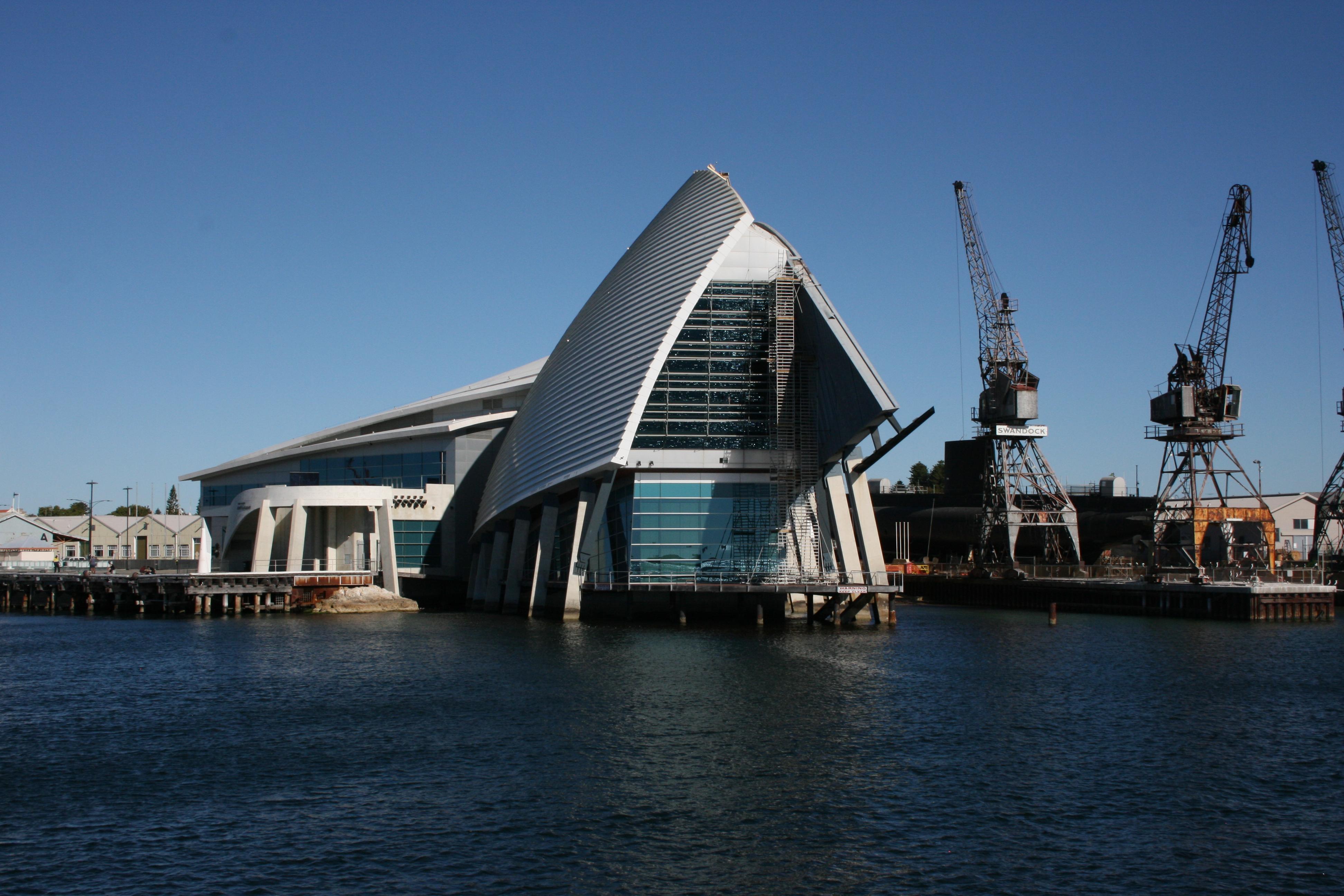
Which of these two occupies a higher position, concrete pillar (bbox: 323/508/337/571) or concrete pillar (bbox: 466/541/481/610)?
concrete pillar (bbox: 323/508/337/571)

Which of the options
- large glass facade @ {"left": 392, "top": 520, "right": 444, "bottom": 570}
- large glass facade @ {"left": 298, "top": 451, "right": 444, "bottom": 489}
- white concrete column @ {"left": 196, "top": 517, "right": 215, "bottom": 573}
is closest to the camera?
white concrete column @ {"left": 196, "top": 517, "right": 215, "bottom": 573}

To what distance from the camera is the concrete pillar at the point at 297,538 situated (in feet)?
231

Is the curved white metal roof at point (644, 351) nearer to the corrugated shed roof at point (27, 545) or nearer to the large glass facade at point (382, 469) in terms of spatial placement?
the large glass facade at point (382, 469)

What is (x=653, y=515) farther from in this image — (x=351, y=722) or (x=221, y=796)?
(x=221, y=796)

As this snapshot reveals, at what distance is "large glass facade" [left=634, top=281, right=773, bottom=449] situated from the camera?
189 feet

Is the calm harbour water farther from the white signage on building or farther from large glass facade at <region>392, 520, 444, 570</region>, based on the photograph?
the white signage on building

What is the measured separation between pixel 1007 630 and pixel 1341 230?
5266 centimetres

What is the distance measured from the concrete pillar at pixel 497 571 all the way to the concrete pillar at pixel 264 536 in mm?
13756

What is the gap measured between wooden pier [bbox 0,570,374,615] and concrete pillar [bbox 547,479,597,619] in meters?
18.8

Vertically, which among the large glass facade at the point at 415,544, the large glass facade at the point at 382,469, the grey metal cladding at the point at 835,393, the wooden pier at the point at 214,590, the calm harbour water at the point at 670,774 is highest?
the grey metal cladding at the point at 835,393

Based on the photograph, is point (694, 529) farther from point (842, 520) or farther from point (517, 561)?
point (517, 561)

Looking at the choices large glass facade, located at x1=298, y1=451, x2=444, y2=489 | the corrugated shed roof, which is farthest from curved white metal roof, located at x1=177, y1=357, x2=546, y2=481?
the corrugated shed roof

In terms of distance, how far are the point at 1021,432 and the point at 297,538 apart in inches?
A: 2156

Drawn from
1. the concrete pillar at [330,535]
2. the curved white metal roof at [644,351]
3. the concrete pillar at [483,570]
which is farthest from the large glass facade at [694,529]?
the concrete pillar at [330,535]
